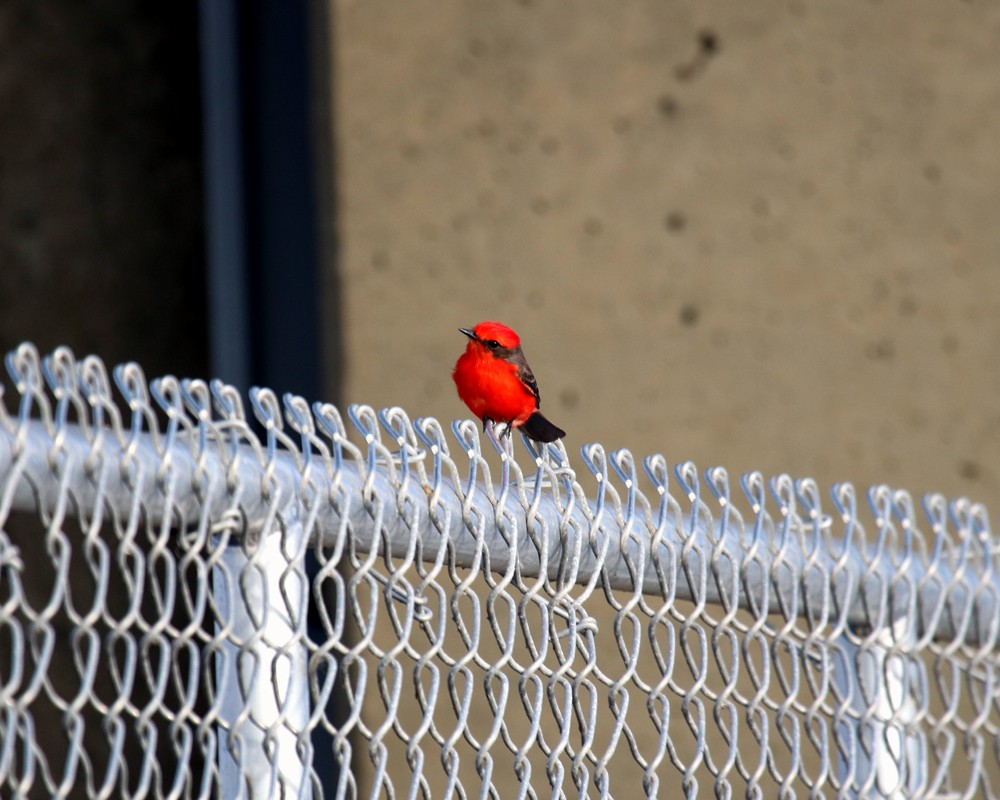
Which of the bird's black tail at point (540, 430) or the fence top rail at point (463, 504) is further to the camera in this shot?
the bird's black tail at point (540, 430)

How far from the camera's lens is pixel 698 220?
519cm

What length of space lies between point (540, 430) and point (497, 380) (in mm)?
332

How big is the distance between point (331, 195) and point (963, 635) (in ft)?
10.2

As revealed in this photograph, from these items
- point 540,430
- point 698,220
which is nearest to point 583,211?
point 698,220

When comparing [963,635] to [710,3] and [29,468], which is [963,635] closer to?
[29,468]

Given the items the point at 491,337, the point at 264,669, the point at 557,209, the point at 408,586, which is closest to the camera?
the point at 264,669

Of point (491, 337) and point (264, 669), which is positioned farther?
point (491, 337)

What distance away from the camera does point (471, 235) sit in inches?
197

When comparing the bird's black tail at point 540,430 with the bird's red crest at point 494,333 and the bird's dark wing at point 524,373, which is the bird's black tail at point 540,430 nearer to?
the bird's dark wing at point 524,373

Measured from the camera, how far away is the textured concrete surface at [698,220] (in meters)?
4.94

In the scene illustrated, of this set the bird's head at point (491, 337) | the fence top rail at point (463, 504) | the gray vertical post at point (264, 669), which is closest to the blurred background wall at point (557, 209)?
the bird's head at point (491, 337)

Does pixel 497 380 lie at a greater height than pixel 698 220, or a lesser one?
lesser

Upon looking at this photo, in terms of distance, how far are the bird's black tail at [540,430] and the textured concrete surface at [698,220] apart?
95.6 inches

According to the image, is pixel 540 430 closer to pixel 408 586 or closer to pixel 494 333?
pixel 494 333
